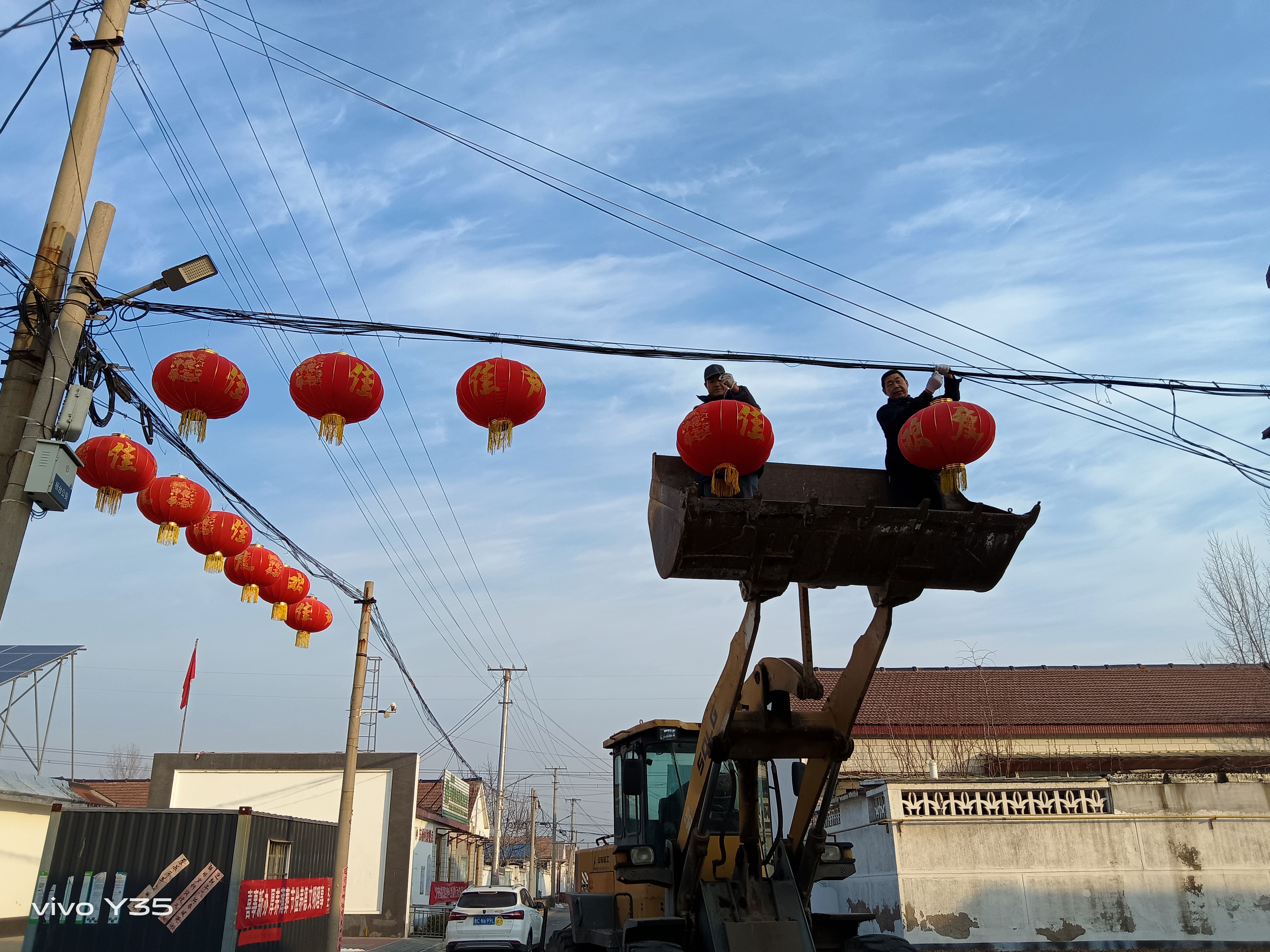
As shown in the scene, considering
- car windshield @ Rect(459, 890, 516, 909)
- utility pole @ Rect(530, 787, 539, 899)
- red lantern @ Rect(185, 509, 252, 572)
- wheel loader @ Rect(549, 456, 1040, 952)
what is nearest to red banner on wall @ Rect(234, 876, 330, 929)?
car windshield @ Rect(459, 890, 516, 909)

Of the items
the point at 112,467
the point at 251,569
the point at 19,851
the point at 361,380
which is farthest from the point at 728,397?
the point at 19,851

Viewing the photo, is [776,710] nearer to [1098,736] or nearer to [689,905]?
[689,905]

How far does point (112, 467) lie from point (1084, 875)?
16771 millimetres

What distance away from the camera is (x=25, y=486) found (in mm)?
7223

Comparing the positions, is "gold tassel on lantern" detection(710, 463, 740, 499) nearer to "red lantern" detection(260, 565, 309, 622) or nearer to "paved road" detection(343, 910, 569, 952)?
"red lantern" detection(260, 565, 309, 622)

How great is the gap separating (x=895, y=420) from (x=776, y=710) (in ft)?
7.95

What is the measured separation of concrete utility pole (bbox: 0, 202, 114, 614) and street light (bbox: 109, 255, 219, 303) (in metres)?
0.48

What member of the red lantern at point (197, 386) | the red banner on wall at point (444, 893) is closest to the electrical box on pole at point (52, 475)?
the red lantern at point (197, 386)

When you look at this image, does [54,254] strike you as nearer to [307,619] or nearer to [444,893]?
[307,619]

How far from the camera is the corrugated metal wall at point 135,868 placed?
13961mm

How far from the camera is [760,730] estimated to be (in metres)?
6.77

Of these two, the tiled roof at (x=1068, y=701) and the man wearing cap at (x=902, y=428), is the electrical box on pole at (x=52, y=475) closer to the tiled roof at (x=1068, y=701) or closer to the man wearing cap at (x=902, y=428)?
the man wearing cap at (x=902, y=428)

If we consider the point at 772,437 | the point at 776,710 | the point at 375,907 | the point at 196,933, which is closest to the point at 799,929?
the point at 776,710

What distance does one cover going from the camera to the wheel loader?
5.99 m
